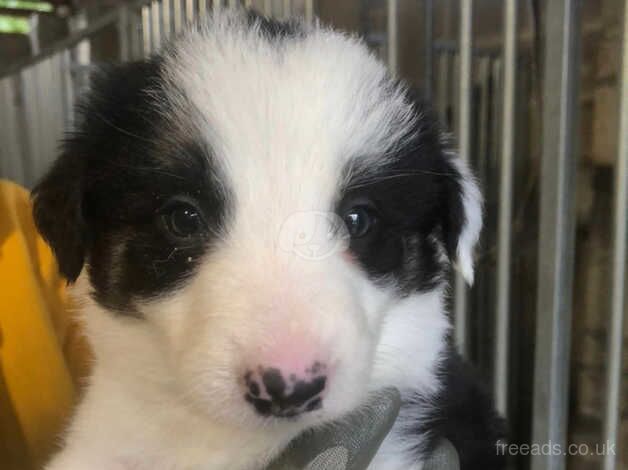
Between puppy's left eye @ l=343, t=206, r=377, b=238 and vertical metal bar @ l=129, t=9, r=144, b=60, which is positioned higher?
vertical metal bar @ l=129, t=9, r=144, b=60

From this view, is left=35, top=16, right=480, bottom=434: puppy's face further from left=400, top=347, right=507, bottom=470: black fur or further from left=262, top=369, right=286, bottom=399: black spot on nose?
left=400, top=347, right=507, bottom=470: black fur

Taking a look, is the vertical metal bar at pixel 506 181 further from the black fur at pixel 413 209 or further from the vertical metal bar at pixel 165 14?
the vertical metal bar at pixel 165 14

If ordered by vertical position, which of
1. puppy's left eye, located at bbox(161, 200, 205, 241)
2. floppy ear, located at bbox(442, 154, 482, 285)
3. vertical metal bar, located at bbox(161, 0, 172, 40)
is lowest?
floppy ear, located at bbox(442, 154, 482, 285)

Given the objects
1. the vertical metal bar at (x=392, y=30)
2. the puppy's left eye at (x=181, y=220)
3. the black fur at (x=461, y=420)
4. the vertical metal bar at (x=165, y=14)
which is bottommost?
the black fur at (x=461, y=420)

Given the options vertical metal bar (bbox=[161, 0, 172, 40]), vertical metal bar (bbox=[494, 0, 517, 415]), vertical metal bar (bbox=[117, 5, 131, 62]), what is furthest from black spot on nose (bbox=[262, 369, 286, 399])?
vertical metal bar (bbox=[117, 5, 131, 62])

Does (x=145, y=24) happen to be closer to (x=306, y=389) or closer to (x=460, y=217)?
(x=460, y=217)

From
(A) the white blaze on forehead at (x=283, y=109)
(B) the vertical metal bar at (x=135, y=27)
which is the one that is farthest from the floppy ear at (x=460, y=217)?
(B) the vertical metal bar at (x=135, y=27)

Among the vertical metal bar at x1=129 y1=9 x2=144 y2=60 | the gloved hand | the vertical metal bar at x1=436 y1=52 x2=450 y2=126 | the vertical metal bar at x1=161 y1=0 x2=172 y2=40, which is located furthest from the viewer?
the vertical metal bar at x1=129 y1=9 x2=144 y2=60
